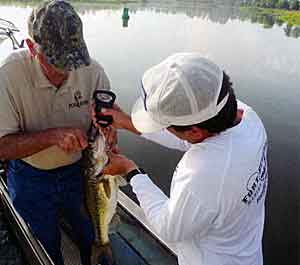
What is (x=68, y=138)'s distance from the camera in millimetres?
1685

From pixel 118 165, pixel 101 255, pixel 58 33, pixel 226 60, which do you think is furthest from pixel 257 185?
pixel 226 60

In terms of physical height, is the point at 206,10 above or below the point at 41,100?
below

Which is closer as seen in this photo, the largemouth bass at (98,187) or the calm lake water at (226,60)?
the largemouth bass at (98,187)

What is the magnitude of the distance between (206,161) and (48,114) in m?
0.97

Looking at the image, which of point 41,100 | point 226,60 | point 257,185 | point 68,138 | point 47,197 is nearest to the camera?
point 257,185

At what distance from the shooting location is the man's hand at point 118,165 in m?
1.63

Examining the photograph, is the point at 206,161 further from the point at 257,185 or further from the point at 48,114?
the point at 48,114

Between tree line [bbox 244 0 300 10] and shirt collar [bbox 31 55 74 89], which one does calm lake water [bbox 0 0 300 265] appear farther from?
tree line [bbox 244 0 300 10]

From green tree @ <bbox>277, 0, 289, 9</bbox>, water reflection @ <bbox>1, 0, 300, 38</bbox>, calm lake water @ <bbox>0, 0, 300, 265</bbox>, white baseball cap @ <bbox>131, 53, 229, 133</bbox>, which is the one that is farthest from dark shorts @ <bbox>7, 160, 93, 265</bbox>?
green tree @ <bbox>277, 0, 289, 9</bbox>

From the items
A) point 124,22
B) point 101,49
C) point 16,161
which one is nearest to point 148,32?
point 124,22

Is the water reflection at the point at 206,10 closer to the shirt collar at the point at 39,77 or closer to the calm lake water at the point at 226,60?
the calm lake water at the point at 226,60

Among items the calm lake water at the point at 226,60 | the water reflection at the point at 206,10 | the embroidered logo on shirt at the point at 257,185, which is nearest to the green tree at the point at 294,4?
the water reflection at the point at 206,10

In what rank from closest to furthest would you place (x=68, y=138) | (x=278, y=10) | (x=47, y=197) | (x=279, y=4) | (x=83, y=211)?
1. (x=68, y=138)
2. (x=47, y=197)
3. (x=83, y=211)
4. (x=279, y=4)
5. (x=278, y=10)

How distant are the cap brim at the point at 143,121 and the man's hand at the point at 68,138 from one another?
1.23 feet
